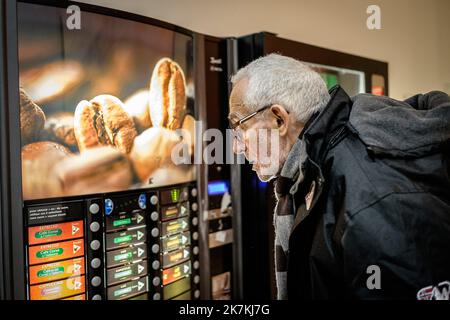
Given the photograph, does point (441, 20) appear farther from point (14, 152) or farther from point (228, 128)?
point (14, 152)

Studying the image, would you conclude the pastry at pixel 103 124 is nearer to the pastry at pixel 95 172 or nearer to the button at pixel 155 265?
the pastry at pixel 95 172

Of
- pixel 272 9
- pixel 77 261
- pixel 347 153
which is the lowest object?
pixel 77 261

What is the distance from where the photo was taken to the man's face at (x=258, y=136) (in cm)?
103

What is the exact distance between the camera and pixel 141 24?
126 cm

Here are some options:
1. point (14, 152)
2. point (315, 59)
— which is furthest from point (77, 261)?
point (315, 59)

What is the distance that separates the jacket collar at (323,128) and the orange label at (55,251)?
0.67 meters

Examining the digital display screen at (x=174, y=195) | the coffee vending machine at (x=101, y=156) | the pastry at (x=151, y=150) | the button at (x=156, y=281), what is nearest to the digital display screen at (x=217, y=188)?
the coffee vending machine at (x=101, y=156)

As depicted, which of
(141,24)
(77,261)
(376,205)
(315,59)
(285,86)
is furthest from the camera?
(315,59)

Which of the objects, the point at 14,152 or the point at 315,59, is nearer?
the point at 14,152

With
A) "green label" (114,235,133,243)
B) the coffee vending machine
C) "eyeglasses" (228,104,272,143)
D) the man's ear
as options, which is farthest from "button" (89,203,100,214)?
the man's ear

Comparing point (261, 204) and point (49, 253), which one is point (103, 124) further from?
point (261, 204)

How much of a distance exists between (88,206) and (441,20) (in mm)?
1347

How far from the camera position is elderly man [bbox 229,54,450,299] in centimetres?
78

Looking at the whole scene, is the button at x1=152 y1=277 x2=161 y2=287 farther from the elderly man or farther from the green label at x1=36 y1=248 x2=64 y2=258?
the elderly man
